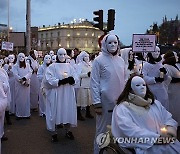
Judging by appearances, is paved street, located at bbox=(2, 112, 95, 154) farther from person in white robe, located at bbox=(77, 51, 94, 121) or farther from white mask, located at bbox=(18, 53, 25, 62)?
white mask, located at bbox=(18, 53, 25, 62)

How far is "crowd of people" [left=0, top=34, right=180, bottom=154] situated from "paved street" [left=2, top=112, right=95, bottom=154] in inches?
12.2

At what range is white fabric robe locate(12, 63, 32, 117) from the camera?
11.5 metres

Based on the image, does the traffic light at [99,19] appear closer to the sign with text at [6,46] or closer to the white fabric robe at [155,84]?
the white fabric robe at [155,84]

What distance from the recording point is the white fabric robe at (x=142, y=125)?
464cm

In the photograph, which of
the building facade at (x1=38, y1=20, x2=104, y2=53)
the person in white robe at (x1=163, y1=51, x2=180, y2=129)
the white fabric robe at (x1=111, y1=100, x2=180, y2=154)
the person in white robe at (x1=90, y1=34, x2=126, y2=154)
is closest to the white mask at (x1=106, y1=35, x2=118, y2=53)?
the person in white robe at (x1=90, y1=34, x2=126, y2=154)

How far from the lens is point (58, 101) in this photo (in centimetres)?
822

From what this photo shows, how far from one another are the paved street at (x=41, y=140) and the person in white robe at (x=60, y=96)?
0.34 metres

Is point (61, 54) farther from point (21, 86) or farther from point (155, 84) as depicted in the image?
point (21, 86)

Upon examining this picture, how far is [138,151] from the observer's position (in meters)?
4.64

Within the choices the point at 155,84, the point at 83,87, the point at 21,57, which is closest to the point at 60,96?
the point at 155,84

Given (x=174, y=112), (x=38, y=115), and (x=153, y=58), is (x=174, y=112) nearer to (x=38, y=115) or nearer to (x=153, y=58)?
(x=153, y=58)

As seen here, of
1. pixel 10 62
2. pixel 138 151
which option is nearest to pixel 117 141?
pixel 138 151

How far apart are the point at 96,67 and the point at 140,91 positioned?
1268mm

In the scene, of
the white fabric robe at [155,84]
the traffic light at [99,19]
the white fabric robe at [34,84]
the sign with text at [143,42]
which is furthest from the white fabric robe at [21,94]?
the white fabric robe at [155,84]
